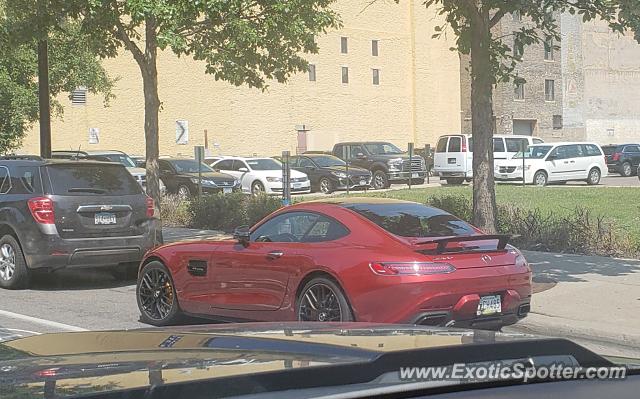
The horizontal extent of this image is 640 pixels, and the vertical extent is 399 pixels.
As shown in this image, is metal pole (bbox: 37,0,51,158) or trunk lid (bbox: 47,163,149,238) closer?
trunk lid (bbox: 47,163,149,238)

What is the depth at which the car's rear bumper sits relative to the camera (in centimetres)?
1167

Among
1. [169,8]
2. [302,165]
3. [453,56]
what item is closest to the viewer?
[169,8]

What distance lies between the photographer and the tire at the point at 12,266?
1196 centimetres

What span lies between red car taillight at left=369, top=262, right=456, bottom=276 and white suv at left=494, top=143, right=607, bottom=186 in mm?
27541

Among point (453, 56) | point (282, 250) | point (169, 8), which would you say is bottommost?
point (282, 250)

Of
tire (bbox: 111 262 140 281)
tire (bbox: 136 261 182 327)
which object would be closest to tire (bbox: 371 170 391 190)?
tire (bbox: 111 262 140 281)

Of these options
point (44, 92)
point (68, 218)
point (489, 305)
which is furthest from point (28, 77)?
point (489, 305)

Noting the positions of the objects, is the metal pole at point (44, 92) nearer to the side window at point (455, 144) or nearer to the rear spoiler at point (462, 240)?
the rear spoiler at point (462, 240)

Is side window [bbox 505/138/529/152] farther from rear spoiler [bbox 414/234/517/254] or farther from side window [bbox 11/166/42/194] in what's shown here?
rear spoiler [bbox 414/234/517/254]

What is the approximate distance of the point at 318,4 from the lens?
693 inches

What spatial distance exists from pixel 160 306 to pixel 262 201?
33.2 ft

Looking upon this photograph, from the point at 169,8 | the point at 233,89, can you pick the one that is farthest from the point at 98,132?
the point at 169,8

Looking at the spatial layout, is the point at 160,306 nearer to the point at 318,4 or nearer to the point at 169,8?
the point at 169,8

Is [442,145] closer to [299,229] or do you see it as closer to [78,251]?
[78,251]
